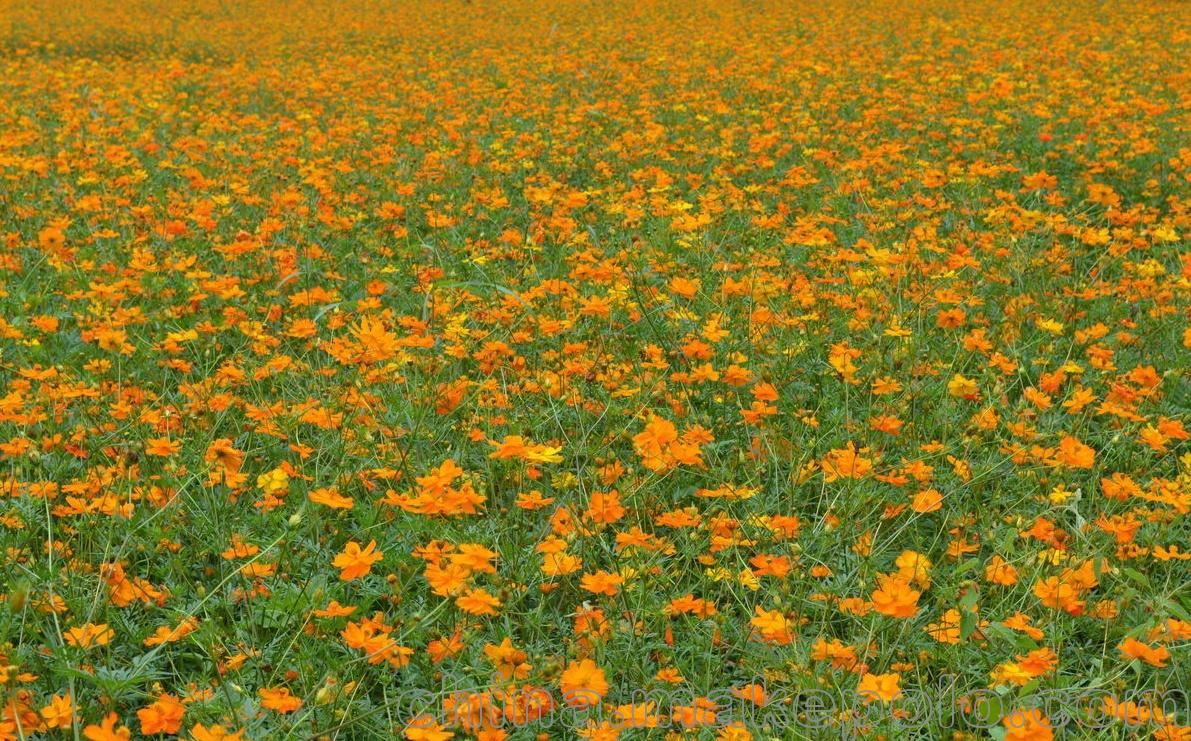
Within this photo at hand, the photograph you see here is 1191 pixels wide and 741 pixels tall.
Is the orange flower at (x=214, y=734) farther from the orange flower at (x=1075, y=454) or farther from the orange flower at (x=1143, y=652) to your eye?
the orange flower at (x=1075, y=454)

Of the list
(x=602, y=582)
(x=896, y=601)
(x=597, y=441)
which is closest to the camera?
(x=896, y=601)

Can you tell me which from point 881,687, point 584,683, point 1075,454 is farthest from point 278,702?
point 1075,454

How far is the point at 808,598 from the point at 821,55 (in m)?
8.35

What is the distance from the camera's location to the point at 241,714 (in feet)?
5.77

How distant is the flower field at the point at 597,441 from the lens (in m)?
1.87

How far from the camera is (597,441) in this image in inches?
109

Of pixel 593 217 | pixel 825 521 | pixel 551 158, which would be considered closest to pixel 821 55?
pixel 551 158

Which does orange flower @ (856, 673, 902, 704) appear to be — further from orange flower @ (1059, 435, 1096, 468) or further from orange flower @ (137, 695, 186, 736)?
orange flower @ (137, 695, 186, 736)

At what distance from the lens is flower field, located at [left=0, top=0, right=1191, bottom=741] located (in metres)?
1.87

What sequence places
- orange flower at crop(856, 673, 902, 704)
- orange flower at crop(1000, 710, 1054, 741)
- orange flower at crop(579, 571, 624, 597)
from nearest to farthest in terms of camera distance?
orange flower at crop(1000, 710, 1054, 741), orange flower at crop(856, 673, 902, 704), orange flower at crop(579, 571, 624, 597)

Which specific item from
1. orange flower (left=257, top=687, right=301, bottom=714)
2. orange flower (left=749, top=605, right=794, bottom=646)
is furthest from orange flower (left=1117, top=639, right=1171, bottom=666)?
orange flower (left=257, top=687, right=301, bottom=714)

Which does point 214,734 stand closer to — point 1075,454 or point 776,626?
point 776,626

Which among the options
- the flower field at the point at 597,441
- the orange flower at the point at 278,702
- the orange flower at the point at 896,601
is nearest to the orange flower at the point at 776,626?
the flower field at the point at 597,441

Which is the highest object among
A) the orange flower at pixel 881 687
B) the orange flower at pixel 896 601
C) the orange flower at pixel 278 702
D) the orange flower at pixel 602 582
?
the orange flower at pixel 896 601
